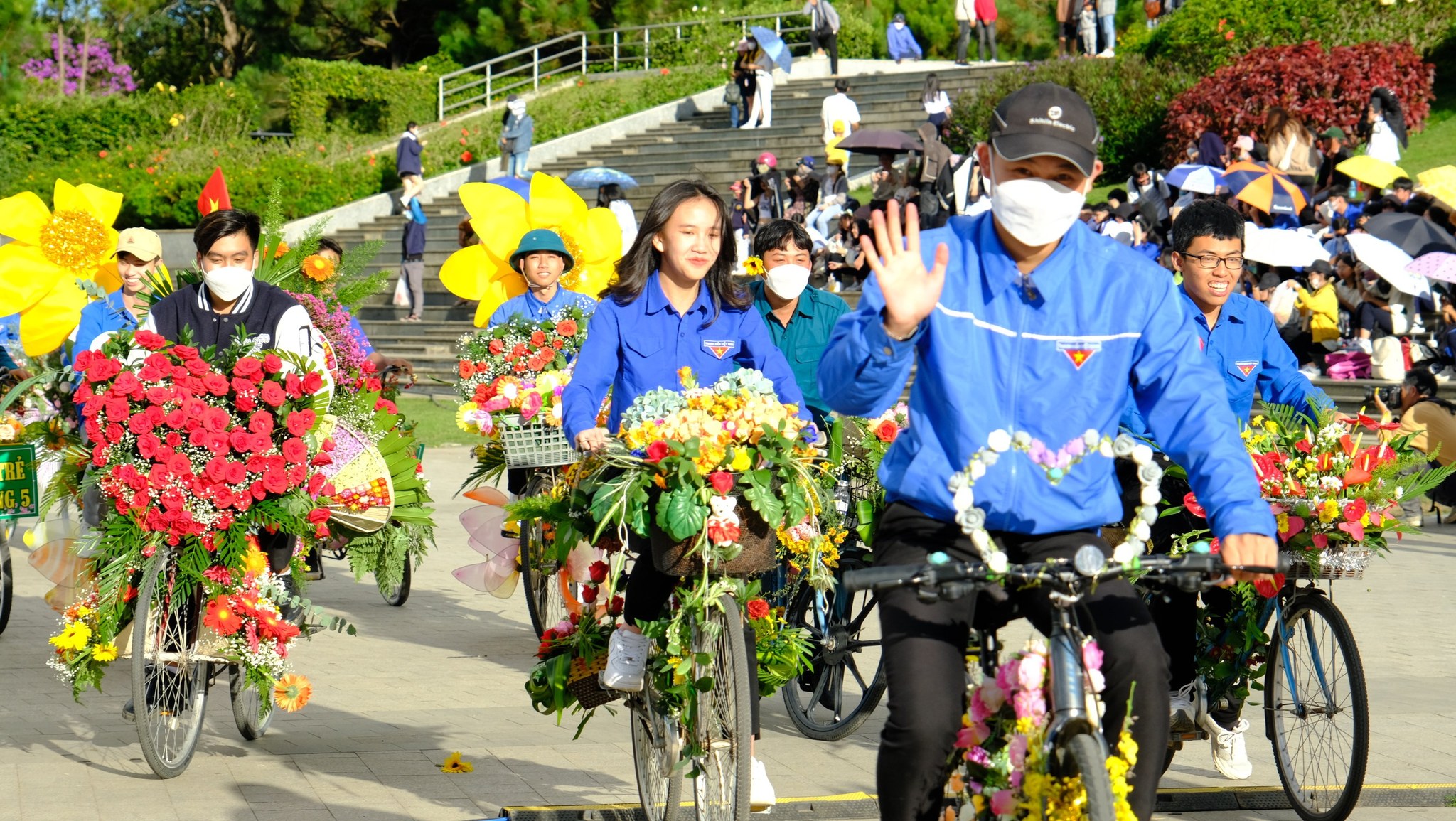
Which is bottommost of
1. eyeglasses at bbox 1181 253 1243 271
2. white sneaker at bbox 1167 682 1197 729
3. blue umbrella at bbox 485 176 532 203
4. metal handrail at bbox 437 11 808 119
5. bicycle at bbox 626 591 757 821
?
white sneaker at bbox 1167 682 1197 729

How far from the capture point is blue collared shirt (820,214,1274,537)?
3533 millimetres

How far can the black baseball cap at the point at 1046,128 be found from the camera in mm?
3490

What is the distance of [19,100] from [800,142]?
2152cm

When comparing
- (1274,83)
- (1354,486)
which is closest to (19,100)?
(1274,83)

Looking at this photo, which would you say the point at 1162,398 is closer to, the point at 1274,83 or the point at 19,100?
the point at 1274,83

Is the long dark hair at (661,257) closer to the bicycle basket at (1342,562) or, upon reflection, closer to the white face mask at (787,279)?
the white face mask at (787,279)

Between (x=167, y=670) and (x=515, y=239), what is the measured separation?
3.71 m

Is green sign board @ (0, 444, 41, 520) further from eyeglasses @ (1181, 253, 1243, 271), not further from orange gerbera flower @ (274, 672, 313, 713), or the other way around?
eyeglasses @ (1181, 253, 1243, 271)

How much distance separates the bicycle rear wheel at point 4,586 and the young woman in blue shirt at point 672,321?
4.59 meters

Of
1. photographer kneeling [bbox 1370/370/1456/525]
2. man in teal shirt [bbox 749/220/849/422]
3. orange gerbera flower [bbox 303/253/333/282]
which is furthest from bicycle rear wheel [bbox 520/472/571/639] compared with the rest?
photographer kneeling [bbox 1370/370/1456/525]

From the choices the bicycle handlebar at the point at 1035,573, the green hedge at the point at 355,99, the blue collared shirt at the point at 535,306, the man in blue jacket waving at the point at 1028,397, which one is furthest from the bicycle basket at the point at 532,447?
the green hedge at the point at 355,99

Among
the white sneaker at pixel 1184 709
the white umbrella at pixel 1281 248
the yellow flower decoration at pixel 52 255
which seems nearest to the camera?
the white sneaker at pixel 1184 709

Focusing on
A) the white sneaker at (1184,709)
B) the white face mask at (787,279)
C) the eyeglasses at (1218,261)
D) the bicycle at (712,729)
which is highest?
the eyeglasses at (1218,261)

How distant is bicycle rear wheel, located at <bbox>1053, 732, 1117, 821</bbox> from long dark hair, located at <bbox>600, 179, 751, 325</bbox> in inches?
97.9
